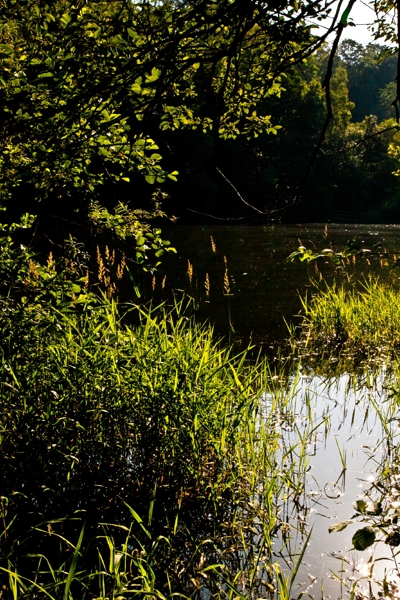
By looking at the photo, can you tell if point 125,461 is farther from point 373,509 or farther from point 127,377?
point 373,509

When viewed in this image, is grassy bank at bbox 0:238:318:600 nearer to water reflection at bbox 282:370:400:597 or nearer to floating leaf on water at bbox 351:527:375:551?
water reflection at bbox 282:370:400:597

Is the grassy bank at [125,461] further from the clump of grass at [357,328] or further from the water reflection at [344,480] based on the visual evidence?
the clump of grass at [357,328]

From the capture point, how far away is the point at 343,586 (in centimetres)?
287

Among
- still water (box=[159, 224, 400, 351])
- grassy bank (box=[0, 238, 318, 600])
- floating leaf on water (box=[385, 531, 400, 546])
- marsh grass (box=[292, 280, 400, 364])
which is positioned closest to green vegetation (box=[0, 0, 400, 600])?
grassy bank (box=[0, 238, 318, 600])

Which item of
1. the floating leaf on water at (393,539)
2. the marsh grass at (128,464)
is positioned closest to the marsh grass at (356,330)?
the marsh grass at (128,464)

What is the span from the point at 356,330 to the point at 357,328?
28 mm

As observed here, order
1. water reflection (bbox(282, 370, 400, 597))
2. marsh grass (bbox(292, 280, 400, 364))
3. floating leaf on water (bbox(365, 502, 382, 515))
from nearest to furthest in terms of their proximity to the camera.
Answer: floating leaf on water (bbox(365, 502, 382, 515)), water reflection (bbox(282, 370, 400, 597)), marsh grass (bbox(292, 280, 400, 364))

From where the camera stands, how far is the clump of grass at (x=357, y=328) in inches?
270

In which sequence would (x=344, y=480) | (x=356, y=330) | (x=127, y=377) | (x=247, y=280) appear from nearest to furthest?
(x=127, y=377) → (x=344, y=480) → (x=356, y=330) → (x=247, y=280)

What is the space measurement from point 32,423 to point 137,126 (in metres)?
1.73

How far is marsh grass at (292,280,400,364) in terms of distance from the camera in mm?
6809

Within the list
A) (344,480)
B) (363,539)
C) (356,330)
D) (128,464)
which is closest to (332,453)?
(344,480)

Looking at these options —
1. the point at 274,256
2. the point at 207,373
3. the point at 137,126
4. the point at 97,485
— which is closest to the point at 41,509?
the point at 97,485

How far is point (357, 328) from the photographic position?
721 cm
